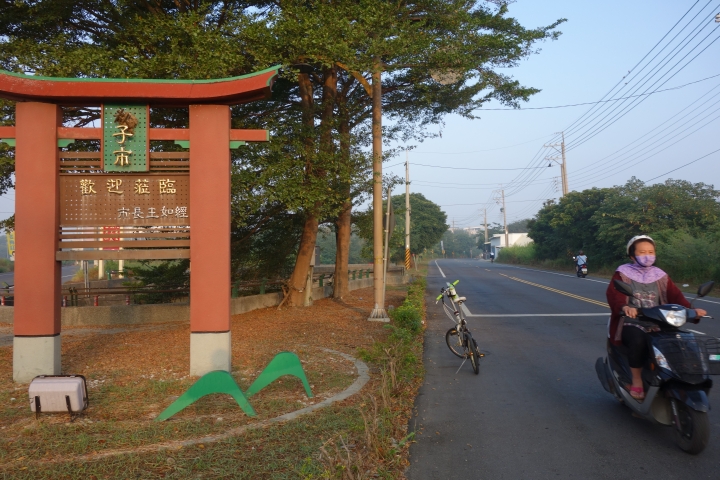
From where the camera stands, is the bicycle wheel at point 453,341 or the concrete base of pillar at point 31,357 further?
the bicycle wheel at point 453,341

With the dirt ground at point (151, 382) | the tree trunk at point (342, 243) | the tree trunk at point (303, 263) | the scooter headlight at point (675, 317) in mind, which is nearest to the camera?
the scooter headlight at point (675, 317)

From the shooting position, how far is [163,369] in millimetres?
8133

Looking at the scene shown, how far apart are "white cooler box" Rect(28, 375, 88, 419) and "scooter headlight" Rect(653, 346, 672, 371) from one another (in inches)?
202

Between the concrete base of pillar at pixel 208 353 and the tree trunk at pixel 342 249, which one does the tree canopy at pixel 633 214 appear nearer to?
the tree trunk at pixel 342 249

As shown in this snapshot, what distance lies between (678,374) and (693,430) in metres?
0.45

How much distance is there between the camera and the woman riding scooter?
5324 millimetres

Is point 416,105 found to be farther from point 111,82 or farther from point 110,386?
point 110,386

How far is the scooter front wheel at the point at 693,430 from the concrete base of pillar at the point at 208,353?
199 inches

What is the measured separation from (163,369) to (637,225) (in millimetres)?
30135

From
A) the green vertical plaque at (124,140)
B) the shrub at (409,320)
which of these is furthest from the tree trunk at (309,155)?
the green vertical plaque at (124,140)

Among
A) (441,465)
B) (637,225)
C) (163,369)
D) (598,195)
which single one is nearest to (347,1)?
(163,369)

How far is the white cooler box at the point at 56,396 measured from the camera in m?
5.52

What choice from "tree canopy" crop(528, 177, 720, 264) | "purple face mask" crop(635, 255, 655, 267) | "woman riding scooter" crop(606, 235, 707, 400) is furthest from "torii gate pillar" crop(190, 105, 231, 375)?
"tree canopy" crop(528, 177, 720, 264)

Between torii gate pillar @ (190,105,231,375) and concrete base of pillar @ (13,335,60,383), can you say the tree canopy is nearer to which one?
torii gate pillar @ (190,105,231,375)
